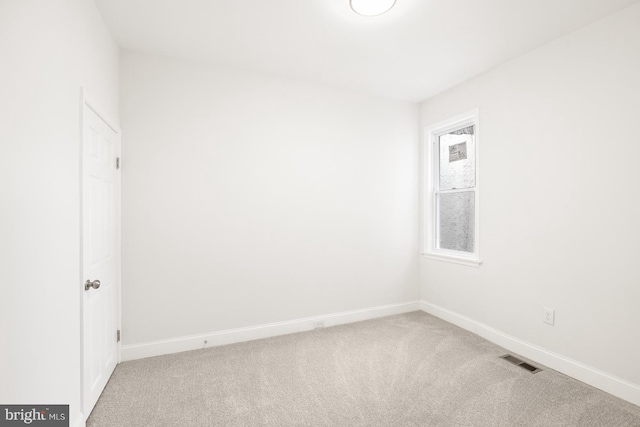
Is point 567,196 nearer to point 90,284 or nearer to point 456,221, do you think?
point 456,221

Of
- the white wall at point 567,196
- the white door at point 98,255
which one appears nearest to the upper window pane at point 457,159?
the white wall at point 567,196

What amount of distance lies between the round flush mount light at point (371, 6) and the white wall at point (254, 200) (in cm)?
132

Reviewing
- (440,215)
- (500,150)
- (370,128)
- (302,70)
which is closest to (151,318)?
(302,70)

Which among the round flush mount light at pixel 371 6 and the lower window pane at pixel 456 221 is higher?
the round flush mount light at pixel 371 6

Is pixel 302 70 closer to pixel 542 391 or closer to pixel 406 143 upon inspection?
pixel 406 143

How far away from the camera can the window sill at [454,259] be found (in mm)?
3335

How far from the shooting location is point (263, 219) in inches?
128

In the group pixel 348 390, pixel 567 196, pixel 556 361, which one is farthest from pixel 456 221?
pixel 348 390

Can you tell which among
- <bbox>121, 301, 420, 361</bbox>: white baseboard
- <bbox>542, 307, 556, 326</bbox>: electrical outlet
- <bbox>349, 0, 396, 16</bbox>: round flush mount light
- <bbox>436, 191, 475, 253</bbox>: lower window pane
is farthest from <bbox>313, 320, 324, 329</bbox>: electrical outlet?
<bbox>349, 0, 396, 16</bbox>: round flush mount light

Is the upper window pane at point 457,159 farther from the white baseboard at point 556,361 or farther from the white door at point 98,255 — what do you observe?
the white door at point 98,255

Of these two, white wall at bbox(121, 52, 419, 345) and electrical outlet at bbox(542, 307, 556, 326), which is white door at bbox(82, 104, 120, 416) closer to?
white wall at bbox(121, 52, 419, 345)

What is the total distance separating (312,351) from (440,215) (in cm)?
238

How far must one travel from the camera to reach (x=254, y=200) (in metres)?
3.20

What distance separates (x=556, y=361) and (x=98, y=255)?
12.4 ft
